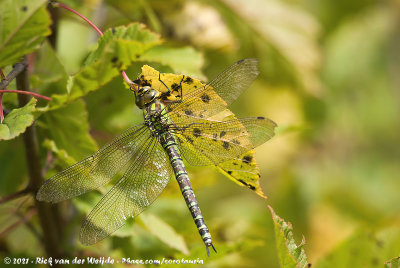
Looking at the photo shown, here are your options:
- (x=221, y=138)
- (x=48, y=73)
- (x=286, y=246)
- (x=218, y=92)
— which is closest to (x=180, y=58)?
(x=218, y=92)

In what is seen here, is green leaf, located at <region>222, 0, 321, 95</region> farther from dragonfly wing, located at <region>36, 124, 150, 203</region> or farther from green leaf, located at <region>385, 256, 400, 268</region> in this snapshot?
green leaf, located at <region>385, 256, 400, 268</region>

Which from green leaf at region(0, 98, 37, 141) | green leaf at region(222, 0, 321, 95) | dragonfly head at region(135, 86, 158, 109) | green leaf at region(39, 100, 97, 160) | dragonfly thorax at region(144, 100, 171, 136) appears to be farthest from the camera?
green leaf at region(222, 0, 321, 95)

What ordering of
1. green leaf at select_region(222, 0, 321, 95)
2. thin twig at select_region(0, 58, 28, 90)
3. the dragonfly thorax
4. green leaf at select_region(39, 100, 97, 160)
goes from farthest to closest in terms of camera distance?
green leaf at select_region(222, 0, 321, 95)
the dragonfly thorax
green leaf at select_region(39, 100, 97, 160)
thin twig at select_region(0, 58, 28, 90)

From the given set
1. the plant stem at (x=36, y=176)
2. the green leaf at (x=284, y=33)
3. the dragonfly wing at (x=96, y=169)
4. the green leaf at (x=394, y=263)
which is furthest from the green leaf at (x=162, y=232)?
the green leaf at (x=284, y=33)

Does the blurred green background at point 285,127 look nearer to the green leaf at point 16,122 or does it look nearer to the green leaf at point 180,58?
the green leaf at point 180,58

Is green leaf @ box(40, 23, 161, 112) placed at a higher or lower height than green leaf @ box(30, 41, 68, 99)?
lower

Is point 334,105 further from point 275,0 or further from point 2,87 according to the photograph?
point 2,87

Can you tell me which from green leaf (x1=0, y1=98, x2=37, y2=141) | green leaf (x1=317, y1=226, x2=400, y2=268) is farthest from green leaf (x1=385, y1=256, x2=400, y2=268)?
green leaf (x1=0, y1=98, x2=37, y2=141)
